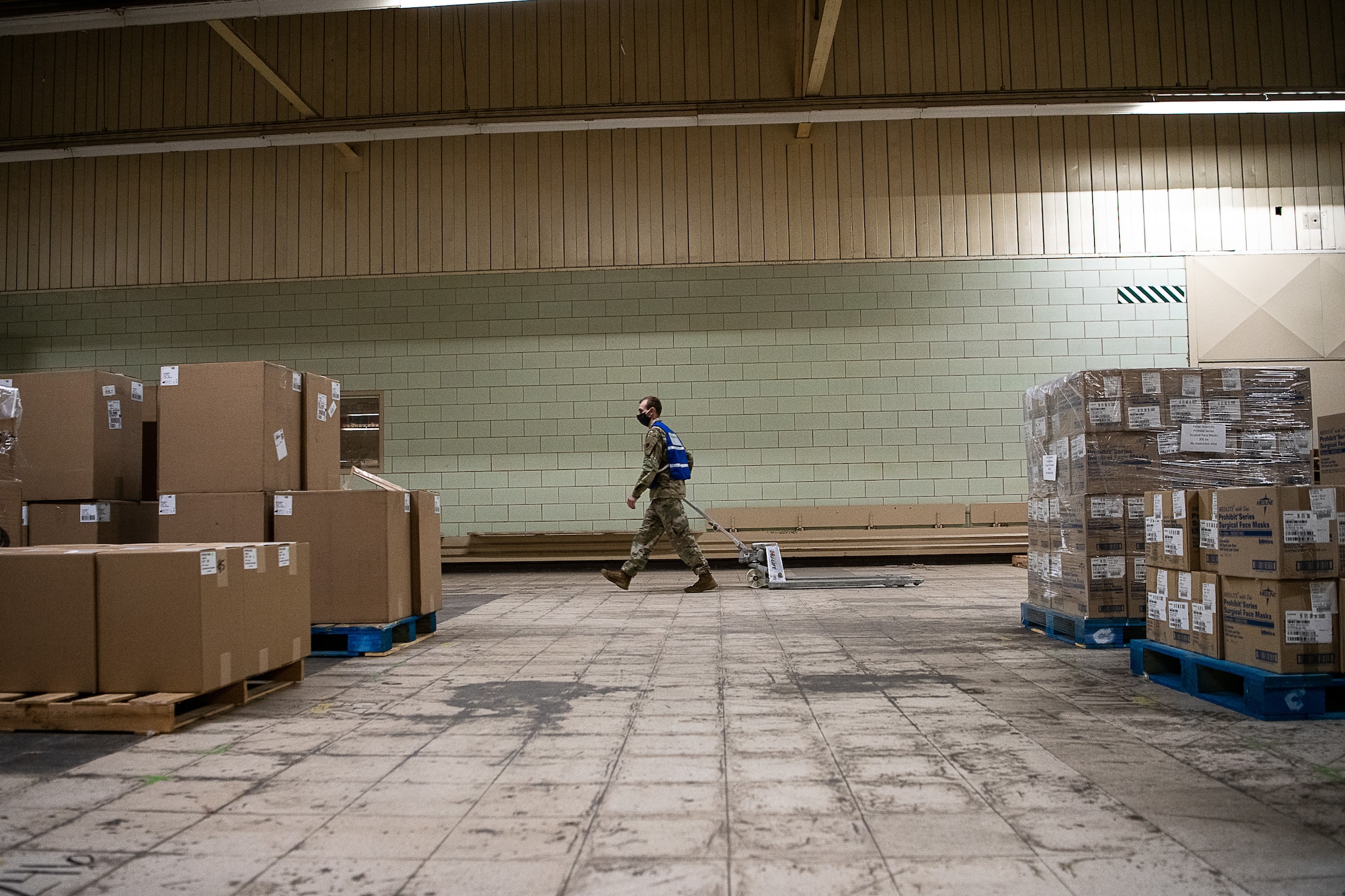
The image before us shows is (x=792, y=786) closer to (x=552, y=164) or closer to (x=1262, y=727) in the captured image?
(x=1262, y=727)

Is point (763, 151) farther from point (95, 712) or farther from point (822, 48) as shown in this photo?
point (95, 712)

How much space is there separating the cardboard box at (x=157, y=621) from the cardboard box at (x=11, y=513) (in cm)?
138

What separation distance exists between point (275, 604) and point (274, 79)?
28.6 ft

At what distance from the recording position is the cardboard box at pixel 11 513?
406 cm

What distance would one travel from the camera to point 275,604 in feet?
11.9

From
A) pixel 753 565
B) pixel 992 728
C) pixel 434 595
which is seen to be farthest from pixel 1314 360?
pixel 434 595

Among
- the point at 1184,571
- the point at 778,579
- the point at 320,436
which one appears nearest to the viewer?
the point at 1184,571

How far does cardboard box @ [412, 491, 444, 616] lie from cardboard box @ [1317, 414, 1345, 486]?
14.9 ft

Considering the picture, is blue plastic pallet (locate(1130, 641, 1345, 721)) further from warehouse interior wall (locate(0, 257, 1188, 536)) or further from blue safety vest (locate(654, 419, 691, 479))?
warehouse interior wall (locate(0, 257, 1188, 536))

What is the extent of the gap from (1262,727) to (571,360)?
885 cm

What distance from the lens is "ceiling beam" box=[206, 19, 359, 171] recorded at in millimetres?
9117

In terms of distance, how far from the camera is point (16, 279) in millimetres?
11375

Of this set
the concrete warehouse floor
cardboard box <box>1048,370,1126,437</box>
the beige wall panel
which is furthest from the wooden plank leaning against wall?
the concrete warehouse floor

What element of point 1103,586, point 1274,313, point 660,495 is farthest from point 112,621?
point 1274,313
